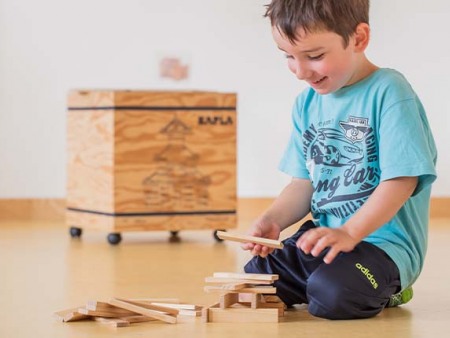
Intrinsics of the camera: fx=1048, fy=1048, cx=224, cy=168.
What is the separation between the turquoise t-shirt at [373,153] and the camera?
166 centimetres

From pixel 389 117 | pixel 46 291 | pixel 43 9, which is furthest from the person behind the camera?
pixel 43 9

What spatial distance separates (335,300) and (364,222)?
15 cm

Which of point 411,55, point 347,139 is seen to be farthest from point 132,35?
point 347,139

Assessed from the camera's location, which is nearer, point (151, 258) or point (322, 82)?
point (322, 82)

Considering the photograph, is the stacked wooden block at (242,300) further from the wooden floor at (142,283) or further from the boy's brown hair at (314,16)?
the boy's brown hair at (314,16)

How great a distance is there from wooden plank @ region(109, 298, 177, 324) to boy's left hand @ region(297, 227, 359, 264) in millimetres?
251

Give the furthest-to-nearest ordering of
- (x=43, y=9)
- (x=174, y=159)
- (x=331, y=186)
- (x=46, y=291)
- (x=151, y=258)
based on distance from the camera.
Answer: (x=43, y=9) → (x=174, y=159) → (x=151, y=258) → (x=46, y=291) → (x=331, y=186)

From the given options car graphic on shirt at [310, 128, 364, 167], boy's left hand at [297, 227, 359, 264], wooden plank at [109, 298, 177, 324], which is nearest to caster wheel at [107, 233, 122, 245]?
car graphic on shirt at [310, 128, 364, 167]

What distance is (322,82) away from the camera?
1.70 meters

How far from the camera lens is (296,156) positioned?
75.9 inches

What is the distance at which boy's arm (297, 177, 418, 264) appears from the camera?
4.99ft

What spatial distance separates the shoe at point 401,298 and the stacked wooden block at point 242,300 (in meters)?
0.23

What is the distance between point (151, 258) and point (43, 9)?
5.00 feet

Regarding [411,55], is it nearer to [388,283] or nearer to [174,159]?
[174,159]
